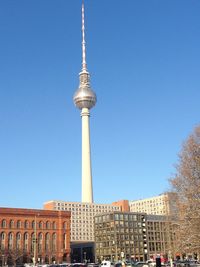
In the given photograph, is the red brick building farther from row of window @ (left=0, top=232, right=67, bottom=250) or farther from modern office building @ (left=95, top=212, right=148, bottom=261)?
modern office building @ (left=95, top=212, right=148, bottom=261)

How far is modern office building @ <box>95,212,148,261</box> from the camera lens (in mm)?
165875

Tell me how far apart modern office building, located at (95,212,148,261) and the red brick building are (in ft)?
77.0

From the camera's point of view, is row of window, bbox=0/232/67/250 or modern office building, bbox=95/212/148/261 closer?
row of window, bbox=0/232/67/250

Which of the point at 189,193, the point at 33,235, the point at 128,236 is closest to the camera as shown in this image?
the point at 189,193

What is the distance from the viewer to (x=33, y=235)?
145 metres

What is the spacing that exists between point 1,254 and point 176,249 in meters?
93.5

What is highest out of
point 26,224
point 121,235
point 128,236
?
point 26,224

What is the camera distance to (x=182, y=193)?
51156 millimetres

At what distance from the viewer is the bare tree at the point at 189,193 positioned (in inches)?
1805

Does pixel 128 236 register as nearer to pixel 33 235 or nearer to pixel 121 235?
pixel 121 235

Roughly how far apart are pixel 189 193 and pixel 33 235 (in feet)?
350

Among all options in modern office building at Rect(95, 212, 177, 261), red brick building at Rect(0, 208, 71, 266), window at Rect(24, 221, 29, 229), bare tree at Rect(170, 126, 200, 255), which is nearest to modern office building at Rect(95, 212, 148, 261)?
modern office building at Rect(95, 212, 177, 261)

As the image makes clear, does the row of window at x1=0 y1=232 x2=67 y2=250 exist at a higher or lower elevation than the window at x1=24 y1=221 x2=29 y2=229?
lower

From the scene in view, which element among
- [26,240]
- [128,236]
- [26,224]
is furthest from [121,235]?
[26,224]
